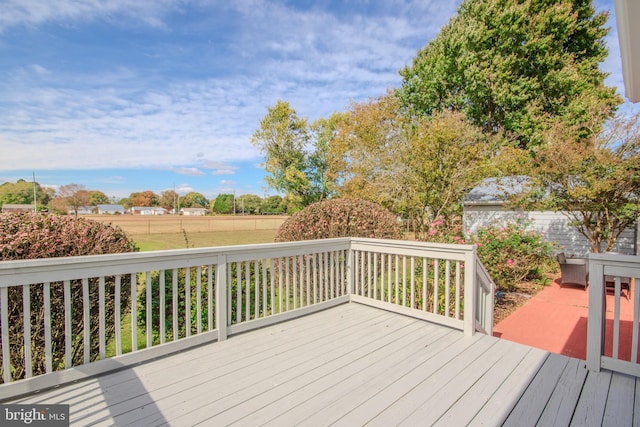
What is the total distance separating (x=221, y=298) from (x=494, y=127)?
19056 mm

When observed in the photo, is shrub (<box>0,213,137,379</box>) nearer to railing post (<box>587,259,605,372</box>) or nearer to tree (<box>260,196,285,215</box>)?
railing post (<box>587,259,605,372</box>)

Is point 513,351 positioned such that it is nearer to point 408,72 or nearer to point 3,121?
point 408,72

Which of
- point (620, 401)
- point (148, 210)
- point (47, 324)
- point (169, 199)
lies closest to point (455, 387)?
point (620, 401)

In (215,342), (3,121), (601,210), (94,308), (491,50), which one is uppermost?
(491,50)

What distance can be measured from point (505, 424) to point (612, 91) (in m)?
18.9

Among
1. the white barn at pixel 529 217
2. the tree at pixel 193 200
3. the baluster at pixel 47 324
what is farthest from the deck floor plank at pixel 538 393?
the tree at pixel 193 200

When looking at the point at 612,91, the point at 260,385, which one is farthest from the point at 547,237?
the point at 260,385

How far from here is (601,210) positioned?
8.05m

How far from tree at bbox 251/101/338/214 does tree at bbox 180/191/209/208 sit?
43.3m

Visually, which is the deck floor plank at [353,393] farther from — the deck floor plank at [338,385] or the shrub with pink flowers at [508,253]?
the shrub with pink flowers at [508,253]

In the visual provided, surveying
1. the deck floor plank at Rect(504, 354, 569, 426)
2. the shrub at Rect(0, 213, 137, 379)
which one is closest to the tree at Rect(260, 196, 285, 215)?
the shrub at Rect(0, 213, 137, 379)

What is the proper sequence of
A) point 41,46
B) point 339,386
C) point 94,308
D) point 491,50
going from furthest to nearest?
point 491,50, point 41,46, point 94,308, point 339,386

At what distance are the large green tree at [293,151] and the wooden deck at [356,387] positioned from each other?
1967cm

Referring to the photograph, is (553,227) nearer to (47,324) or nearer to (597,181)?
(597,181)
